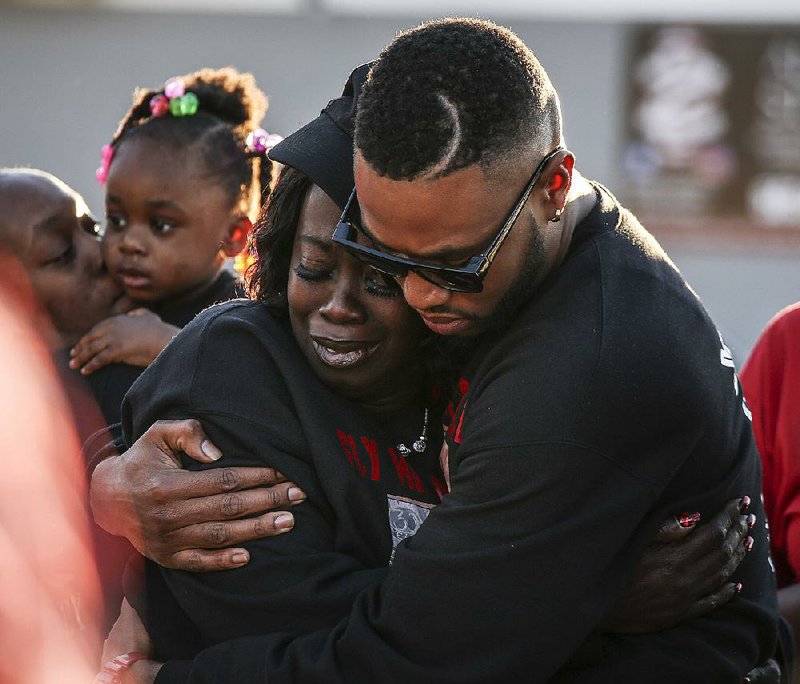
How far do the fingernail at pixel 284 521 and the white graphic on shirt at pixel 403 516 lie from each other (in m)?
0.25

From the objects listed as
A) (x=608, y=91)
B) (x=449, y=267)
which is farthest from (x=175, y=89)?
(x=608, y=91)

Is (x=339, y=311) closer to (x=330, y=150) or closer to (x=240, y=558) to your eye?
(x=330, y=150)

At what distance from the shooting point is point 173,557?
262cm

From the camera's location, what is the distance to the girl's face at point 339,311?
263 centimetres

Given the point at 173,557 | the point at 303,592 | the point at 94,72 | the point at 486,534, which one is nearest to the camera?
the point at 486,534

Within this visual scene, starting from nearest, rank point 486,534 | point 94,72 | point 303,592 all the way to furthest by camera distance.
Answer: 1. point 486,534
2. point 303,592
3. point 94,72

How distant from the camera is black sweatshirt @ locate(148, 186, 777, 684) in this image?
2221 millimetres

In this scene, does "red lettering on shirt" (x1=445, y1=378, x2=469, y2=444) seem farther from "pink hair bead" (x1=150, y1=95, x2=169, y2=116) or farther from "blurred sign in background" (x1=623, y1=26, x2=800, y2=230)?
"blurred sign in background" (x1=623, y1=26, x2=800, y2=230)

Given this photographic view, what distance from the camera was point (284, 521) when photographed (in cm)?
255

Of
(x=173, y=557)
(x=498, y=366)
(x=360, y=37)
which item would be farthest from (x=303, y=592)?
(x=360, y=37)

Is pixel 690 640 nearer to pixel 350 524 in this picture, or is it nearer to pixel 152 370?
pixel 350 524

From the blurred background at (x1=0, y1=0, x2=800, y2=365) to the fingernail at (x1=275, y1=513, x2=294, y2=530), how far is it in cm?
1112

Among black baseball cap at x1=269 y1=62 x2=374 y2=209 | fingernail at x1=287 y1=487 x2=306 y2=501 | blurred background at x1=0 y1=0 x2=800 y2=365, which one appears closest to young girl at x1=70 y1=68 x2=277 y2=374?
black baseball cap at x1=269 y1=62 x2=374 y2=209

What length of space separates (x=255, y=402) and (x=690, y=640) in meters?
1.13
